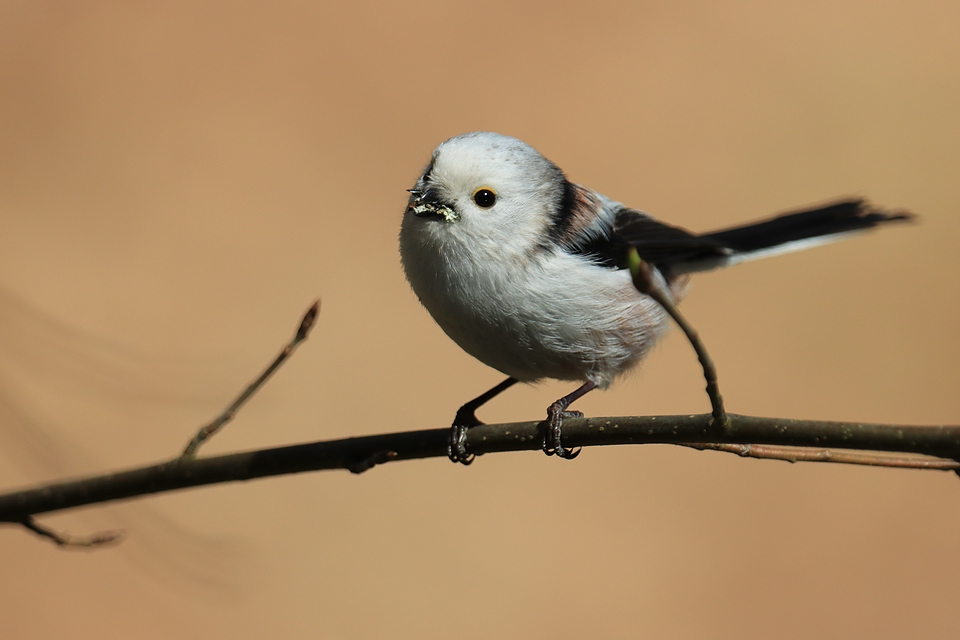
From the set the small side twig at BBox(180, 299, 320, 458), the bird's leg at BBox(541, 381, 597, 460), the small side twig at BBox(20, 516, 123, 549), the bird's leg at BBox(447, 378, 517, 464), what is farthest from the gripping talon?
the small side twig at BBox(20, 516, 123, 549)

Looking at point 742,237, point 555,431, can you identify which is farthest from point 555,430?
point 742,237

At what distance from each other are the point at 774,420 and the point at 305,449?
652mm

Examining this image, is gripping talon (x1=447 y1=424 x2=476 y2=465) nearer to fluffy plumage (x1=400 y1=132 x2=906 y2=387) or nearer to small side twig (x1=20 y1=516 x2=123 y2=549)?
fluffy plumage (x1=400 y1=132 x2=906 y2=387)

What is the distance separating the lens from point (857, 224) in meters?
1.48

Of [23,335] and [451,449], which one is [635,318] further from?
[23,335]

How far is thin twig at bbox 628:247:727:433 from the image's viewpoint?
0.70m

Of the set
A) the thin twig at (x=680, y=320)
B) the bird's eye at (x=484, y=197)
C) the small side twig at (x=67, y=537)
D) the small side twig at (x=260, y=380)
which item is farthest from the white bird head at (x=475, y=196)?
the small side twig at (x=67, y=537)

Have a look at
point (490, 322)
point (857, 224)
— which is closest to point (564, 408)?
point (490, 322)

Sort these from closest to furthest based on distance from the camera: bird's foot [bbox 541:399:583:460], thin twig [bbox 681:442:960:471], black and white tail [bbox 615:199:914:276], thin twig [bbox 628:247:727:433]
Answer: thin twig [bbox 628:247:727:433] < thin twig [bbox 681:442:960:471] < bird's foot [bbox 541:399:583:460] < black and white tail [bbox 615:199:914:276]

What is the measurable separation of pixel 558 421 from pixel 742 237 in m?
0.68

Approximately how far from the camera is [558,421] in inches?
45.4

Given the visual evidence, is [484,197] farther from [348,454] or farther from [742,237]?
[742,237]

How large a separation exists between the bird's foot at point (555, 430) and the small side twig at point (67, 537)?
27.1 inches

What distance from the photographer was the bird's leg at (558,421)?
1083 millimetres
